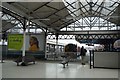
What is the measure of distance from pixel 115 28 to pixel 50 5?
569 inches

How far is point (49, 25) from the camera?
23.6 m

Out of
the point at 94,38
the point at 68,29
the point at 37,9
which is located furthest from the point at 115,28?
the point at 37,9

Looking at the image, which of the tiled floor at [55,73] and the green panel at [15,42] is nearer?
the tiled floor at [55,73]

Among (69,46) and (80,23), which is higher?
(80,23)

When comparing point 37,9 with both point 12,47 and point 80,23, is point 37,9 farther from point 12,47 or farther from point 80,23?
point 80,23

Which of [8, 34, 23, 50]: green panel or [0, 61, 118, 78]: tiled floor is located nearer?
[0, 61, 118, 78]: tiled floor

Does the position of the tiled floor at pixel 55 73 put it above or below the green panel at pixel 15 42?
below

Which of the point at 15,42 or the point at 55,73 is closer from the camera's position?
the point at 55,73

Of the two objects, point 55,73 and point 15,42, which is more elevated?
point 15,42

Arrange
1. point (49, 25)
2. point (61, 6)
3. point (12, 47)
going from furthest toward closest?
point (49, 25)
point (61, 6)
point (12, 47)

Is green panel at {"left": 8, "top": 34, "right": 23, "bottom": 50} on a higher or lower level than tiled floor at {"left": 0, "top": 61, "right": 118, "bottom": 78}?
higher

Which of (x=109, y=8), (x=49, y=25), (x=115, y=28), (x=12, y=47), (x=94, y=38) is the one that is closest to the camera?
(x=12, y=47)

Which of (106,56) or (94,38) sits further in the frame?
(94,38)

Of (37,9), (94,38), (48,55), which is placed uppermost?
(37,9)
